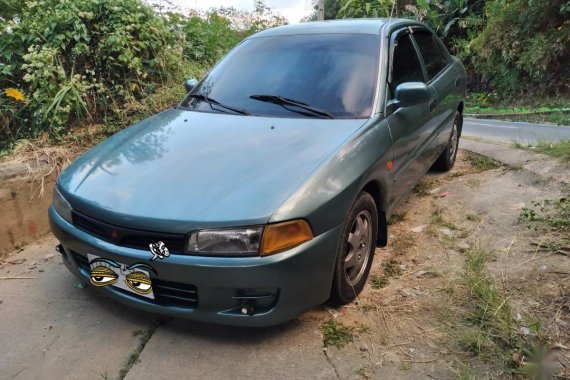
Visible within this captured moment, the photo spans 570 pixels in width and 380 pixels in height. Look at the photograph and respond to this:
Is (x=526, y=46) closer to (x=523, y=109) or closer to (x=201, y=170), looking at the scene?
(x=523, y=109)

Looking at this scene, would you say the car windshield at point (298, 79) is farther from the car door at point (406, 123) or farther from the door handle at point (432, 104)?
the door handle at point (432, 104)

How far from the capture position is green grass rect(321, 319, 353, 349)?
2.42 metres

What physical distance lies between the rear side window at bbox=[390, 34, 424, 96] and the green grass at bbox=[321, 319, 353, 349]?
1.62m

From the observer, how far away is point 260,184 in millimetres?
2334

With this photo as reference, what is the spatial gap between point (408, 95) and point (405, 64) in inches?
25.7

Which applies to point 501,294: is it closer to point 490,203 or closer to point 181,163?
point 490,203

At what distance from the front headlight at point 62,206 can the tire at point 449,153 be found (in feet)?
11.7

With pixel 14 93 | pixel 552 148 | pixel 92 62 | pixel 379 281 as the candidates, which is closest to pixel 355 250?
pixel 379 281

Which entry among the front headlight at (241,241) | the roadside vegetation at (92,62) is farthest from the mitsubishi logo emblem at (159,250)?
the roadside vegetation at (92,62)

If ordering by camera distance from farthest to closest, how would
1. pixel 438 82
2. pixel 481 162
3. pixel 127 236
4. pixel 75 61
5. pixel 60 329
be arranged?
1. pixel 481 162
2. pixel 75 61
3. pixel 438 82
4. pixel 60 329
5. pixel 127 236

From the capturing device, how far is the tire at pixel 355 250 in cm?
253

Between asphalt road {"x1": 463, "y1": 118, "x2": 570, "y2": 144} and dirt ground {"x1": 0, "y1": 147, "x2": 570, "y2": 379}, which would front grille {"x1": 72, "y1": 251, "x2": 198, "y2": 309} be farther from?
asphalt road {"x1": 463, "y1": 118, "x2": 570, "y2": 144}

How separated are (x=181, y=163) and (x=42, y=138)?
96.1 inches

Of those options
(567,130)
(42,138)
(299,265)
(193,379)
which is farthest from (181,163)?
(567,130)
